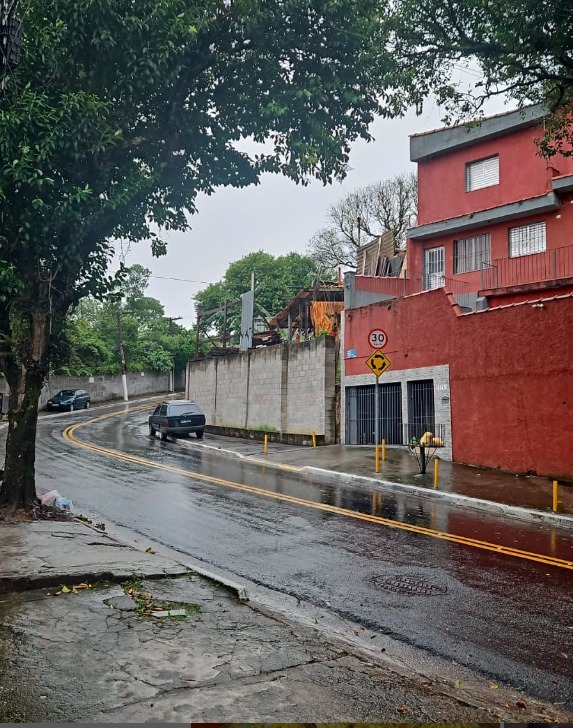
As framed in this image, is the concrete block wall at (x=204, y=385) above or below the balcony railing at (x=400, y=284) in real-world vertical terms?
below

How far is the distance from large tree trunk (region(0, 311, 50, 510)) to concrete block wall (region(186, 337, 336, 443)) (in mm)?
15622

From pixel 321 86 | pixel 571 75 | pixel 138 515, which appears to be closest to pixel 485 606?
pixel 138 515

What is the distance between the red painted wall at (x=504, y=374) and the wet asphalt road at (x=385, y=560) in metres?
4.30

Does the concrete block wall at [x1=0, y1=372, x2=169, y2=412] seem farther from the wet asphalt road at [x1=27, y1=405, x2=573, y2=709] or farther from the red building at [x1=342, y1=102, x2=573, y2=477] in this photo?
the wet asphalt road at [x1=27, y1=405, x2=573, y2=709]

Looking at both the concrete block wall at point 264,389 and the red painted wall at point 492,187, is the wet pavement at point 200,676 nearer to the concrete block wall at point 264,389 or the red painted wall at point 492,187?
the red painted wall at point 492,187

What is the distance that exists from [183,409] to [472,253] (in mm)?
13823

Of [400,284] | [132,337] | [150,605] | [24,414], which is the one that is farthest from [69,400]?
[150,605]

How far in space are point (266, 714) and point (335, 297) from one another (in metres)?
27.9

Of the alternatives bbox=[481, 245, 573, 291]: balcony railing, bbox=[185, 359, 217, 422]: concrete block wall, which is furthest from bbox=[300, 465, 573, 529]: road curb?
bbox=[185, 359, 217, 422]: concrete block wall

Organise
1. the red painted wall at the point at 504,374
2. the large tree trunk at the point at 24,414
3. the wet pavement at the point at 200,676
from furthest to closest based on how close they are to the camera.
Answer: the red painted wall at the point at 504,374, the large tree trunk at the point at 24,414, the wet pavement at the point at 200,676

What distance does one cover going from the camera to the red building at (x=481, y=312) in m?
16.6

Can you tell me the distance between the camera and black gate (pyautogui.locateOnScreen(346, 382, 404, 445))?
2195 cm

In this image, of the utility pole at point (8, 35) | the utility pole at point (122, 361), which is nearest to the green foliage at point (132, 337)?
the utility pole at point (122, 361)

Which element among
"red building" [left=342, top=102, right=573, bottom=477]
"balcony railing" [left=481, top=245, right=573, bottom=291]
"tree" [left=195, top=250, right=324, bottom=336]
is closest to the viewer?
"red building" [left=342, top=102, right=573, bottom=477]
